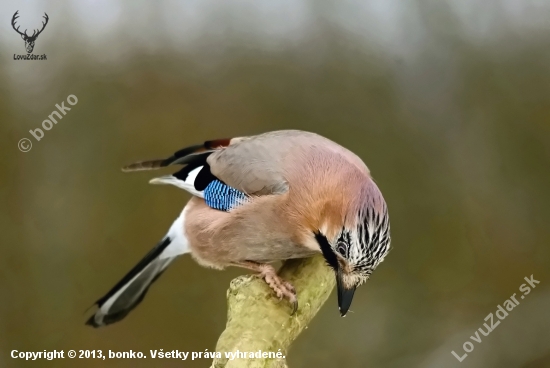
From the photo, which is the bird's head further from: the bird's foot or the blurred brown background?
the blurred brown background

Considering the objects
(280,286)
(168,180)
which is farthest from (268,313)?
(168,180)

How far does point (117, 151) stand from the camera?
1.81 meters

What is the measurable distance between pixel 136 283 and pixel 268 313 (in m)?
0.65

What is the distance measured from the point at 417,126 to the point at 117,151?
1.26 metres

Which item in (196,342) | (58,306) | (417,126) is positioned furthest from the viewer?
(417,126)

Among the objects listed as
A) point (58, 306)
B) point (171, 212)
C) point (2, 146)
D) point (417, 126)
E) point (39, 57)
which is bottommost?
point (58, 306)

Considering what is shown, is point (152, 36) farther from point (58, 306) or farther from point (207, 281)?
point (58, 306)

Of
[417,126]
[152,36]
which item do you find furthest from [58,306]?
[417,126]

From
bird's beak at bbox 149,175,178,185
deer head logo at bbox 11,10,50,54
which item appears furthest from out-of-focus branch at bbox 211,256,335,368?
deer head logo at bbox 11,10,50,54

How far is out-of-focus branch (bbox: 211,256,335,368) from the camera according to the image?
86cm

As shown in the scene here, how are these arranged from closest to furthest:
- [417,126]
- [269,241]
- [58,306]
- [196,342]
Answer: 1. [269,241]
2. [196,342]
3. [58,306]
4. [417,126]

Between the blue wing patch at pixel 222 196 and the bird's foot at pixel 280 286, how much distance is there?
0.61 feet

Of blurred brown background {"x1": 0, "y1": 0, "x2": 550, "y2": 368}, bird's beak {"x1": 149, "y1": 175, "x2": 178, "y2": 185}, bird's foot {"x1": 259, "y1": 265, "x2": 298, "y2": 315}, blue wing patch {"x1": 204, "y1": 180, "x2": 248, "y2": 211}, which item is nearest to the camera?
bird's foot {"x1": 259, "y1": 265, "x2": 298, "y2": 315}

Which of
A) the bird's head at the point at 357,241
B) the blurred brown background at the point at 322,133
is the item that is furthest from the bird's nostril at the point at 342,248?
the blurred brown background at the point at 322,133
